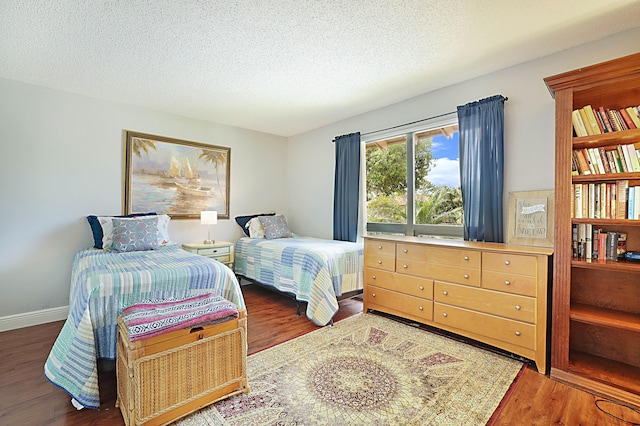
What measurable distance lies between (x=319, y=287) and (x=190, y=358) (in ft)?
4.88

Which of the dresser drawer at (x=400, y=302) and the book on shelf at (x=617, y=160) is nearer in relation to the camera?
the book on shelf at (x=617, y=160)

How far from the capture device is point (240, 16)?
1.95m

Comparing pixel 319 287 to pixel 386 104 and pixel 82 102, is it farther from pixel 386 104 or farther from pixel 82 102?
pixel 82 102

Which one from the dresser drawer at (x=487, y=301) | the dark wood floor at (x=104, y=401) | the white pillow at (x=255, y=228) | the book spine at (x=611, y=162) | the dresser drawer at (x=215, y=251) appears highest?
the book spine at (x=611, y=162)

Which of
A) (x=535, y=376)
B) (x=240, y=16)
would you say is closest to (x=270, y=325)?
(x=535, y=376)

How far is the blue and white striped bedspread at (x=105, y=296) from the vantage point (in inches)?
65.2

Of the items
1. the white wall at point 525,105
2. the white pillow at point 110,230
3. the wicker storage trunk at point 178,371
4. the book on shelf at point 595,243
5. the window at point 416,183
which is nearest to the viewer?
the wicker storage trunk at point 178,371

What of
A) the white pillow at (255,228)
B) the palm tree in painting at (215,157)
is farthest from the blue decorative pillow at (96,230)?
the white pillow at (255,228)

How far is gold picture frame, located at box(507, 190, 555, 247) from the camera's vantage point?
7.98 feet

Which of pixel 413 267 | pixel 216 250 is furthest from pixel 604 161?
pixel 216 250

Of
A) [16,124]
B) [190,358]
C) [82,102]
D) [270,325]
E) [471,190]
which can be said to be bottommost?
[270,325]

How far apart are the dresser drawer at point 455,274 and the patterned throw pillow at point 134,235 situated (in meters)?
2.83

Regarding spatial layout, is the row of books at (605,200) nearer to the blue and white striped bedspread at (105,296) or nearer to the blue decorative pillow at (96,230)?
the blue and white striped bedspread at (105,296)

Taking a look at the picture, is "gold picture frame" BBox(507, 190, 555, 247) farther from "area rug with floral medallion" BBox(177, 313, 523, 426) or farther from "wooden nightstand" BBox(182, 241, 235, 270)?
"wooden nightstand" BBox(182, 241, 235, 270)
